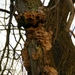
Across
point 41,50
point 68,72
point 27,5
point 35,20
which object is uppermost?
point 27,5

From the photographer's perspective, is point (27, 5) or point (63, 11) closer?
point (27, 5)

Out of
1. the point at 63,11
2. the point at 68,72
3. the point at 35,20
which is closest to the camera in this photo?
the point at 35,20

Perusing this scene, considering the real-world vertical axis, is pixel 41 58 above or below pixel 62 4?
below

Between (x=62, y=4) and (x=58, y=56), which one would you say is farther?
(x=62, y=4)

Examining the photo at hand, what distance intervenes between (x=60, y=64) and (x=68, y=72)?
59 millimetres

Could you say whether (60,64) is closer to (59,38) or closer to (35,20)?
(59,38)

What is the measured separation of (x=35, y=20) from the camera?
35.3 inches

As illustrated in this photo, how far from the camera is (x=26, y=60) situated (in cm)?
99

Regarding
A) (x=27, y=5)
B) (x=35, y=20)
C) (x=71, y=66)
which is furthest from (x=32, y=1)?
(x=71, y=66)

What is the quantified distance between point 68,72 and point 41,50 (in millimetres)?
364

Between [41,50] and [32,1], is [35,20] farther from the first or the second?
[32,1]

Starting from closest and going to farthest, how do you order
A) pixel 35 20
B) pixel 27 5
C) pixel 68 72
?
pixel 35 20, pixel 27 5, pixel 68 72

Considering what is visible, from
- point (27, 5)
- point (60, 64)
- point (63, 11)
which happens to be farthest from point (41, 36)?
point (63, 11)

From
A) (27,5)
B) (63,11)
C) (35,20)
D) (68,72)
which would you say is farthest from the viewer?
(63,11)
